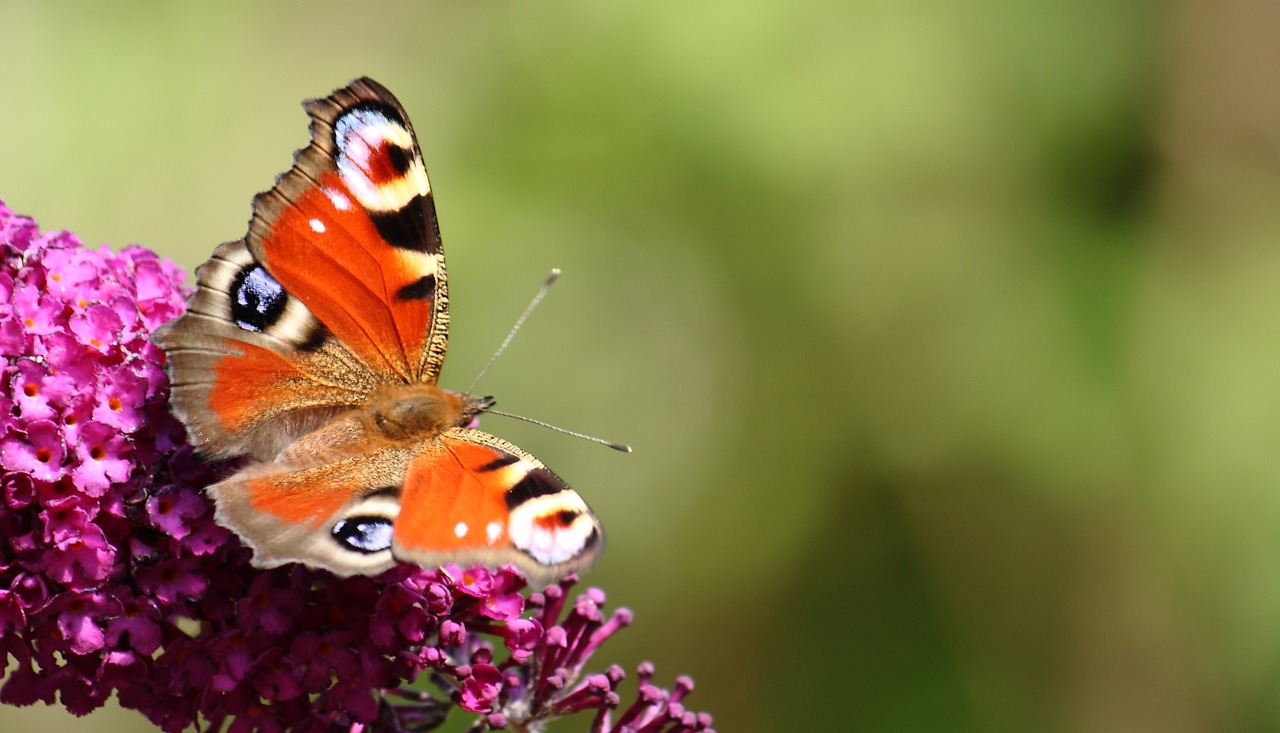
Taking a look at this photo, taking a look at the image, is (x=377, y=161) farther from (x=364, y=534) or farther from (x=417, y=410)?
(x=364, y=534)

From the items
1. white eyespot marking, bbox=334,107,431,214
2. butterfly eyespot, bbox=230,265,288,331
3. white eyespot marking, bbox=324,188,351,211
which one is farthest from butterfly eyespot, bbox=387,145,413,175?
butterfly eyespot, bbox=230,265,288,331

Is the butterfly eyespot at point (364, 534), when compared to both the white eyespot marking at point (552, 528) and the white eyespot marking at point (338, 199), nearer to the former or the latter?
the white eyespot marking at point (552, 528)

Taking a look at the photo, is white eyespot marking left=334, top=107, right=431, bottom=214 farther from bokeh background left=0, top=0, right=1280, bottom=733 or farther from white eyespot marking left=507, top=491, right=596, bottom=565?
bokeh background left=0, top=0, right=1280, bottom=733

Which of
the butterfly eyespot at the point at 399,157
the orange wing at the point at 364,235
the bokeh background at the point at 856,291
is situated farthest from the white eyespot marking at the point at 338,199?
the bokeh background at the point at 856,291

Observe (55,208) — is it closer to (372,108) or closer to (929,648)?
(372,108)

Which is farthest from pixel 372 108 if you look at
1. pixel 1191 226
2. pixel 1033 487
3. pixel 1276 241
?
pixel 1276 241

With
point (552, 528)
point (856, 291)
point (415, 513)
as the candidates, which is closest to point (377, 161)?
point (415, 513)
